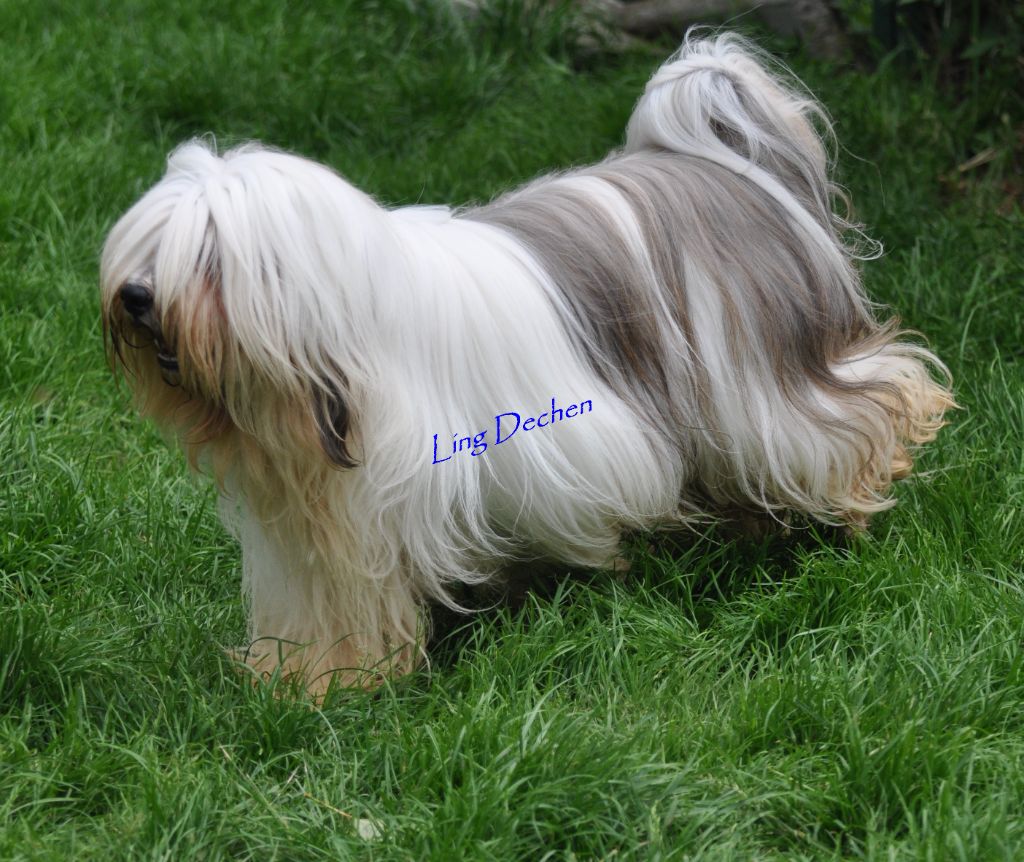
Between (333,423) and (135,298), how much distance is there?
0.48 meters

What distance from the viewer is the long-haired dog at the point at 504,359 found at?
3025 millimetres

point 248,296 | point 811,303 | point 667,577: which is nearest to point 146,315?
point 248,296

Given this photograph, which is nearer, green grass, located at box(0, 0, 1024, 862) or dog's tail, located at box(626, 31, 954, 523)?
green grass, located at box(0, 0, 1024, 862)

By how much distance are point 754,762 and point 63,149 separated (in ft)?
14.2

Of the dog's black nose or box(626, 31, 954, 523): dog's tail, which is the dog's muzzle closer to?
the dog's black nose

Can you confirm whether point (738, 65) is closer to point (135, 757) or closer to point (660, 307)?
point (660, 307)

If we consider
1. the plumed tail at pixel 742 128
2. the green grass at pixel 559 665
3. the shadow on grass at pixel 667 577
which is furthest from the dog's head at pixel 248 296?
the plumed tail at pixel 742 128

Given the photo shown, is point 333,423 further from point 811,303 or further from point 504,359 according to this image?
point 811,303

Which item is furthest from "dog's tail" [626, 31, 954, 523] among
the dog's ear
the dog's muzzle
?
the dog's muzzle

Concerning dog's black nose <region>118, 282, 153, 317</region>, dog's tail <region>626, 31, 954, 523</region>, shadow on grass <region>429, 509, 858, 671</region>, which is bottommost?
shadow on grass <region>429, 509, 858, 671</region>

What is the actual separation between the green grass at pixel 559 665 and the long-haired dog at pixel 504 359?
0.19 m

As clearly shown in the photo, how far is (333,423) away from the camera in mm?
3111

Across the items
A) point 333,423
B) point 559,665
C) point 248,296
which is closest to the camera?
point 248,296

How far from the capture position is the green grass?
2.95 meters
